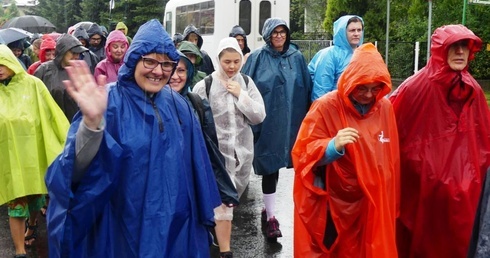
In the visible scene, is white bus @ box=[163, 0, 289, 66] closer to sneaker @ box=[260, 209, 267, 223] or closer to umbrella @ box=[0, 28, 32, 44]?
umbrella @ box=[0, 28, 32, 44]

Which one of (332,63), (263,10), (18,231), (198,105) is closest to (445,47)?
(198,105)

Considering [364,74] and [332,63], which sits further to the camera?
[332,63]

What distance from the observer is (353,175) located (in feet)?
15.1

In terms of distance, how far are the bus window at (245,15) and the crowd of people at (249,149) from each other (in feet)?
38.9

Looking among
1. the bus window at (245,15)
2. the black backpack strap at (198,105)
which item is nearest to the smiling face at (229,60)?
the black backpack strap at (198,105)

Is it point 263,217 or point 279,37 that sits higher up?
point 279,37

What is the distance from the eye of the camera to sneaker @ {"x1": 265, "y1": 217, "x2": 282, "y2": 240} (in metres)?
6.88

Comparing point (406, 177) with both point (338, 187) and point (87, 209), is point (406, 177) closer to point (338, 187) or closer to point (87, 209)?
point (338, 187)

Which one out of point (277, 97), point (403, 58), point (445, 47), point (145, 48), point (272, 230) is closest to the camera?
point (145, 48)

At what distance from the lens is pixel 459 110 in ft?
16.8

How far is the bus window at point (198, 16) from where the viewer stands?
67.4ft

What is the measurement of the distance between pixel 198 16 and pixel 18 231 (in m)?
16.4

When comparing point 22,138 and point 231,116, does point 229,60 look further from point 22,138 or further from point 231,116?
point 22,138

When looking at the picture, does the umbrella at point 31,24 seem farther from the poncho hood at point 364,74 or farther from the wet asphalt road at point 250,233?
the poncho hood at point 364,74
